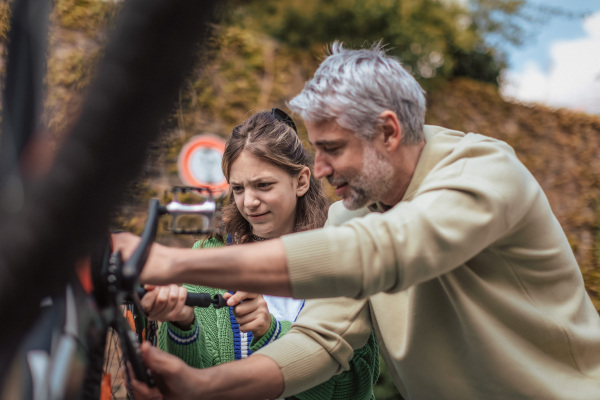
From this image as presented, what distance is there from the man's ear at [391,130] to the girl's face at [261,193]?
800mm

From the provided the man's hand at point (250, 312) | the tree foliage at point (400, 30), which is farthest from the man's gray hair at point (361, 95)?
the tree foliage at point (400, 30)

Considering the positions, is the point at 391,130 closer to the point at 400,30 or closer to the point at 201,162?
the point at 201,162

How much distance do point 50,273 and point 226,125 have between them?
6.06 m

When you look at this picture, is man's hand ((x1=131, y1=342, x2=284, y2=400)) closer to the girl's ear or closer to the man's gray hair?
the man's gray hair

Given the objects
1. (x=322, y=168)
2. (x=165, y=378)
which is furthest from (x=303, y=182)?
(x=165, y=378)

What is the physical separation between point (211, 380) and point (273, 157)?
1181mm

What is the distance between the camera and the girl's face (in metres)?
2.47

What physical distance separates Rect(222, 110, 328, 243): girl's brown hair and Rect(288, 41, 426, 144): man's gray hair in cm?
68

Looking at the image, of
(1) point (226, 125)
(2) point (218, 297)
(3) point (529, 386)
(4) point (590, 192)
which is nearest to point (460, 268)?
(3) point (529, 386)

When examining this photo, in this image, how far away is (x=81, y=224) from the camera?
0.52 meters

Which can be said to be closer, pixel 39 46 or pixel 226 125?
pixel 39 46

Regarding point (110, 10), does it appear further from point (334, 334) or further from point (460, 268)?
point (334, 334)

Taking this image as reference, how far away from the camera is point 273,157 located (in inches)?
98.7

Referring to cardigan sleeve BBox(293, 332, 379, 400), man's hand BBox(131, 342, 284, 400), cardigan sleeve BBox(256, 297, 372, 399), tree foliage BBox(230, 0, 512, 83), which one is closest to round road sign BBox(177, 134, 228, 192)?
tree foliage BBox(230, 0, 512, 83)
